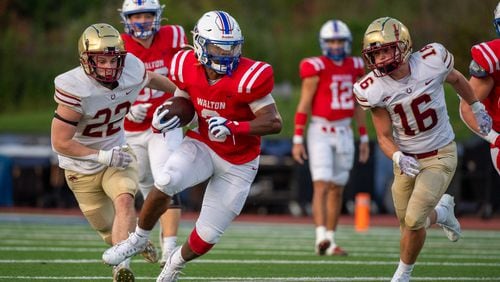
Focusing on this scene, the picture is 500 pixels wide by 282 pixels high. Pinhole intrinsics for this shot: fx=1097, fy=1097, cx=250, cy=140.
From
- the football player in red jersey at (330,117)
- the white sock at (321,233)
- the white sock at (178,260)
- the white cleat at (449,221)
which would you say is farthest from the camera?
the football player in red jersey at (330,117)

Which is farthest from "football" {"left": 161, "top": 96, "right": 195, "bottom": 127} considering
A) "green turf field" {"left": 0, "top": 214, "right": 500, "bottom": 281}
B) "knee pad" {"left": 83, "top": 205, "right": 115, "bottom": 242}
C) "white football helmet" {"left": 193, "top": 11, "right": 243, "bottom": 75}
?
"green turf field" {"left": 0, "top": 214, "right": 500, "bottom": 281}

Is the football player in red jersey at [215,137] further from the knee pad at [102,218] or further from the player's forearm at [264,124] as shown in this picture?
the knee pad at [102,218]

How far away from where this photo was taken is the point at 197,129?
627 cm

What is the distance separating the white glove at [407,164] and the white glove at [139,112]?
7.07 ft

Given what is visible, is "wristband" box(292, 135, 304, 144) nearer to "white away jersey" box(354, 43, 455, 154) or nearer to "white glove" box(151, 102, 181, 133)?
"white away jersey" box(354, 43, 455, 154)

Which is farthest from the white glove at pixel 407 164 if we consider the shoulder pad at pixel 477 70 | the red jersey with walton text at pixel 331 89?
the red jersey with walton text at pixel 331 89

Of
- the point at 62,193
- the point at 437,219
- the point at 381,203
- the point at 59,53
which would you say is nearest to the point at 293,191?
the point at 381,203

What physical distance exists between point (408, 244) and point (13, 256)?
124 inches

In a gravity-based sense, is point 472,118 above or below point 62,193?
above

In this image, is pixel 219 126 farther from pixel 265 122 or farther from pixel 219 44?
pixel 219 44

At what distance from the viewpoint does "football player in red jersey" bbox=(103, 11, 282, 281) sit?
5980mm

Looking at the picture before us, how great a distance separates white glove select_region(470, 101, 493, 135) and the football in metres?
1.72

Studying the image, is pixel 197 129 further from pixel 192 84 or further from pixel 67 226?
pixel 67 226

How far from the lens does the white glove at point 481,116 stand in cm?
657
